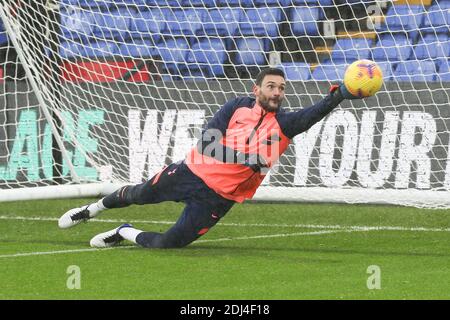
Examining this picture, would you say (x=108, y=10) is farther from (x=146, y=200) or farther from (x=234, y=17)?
(x=146, y=200)

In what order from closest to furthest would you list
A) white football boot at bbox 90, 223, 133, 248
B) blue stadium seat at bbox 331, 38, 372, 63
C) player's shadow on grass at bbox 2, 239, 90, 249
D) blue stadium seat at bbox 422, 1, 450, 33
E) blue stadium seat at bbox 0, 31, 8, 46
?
white football boot at bbox 90, 223, 133, 248 → player's shadow on grass at bbox 2, 239, 90, 249 → blue stadium seat at bbox 422, 1, 450, 33 → blue stadium seat at bbox 331, 38, 372, 63 → blue stadium seat at bbox 0, 31, 8, 46

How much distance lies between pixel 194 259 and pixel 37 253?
3.98ft

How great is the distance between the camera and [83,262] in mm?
8125

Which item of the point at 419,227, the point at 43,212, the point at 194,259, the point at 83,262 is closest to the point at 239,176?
the point at 194,259

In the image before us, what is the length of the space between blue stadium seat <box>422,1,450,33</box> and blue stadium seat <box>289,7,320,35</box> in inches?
43.2

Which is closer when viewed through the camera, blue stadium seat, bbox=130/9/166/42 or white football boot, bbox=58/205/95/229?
white football boot, bbox=58/205/95/229

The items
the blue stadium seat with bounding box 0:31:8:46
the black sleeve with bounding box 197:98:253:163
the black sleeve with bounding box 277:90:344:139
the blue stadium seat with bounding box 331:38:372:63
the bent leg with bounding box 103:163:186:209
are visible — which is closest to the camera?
the black sleeve with bounding box 277:90:344:139

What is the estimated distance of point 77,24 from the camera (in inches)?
481

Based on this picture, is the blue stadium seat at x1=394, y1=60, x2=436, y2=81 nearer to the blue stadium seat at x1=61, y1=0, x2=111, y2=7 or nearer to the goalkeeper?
the blue stadium seat at x1=61, y1=0, x2=111, y2=7

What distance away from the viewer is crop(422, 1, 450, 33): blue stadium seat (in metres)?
11.3

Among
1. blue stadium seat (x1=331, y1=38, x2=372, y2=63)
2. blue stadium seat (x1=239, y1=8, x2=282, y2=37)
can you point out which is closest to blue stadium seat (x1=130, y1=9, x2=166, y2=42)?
blue stadium seat (x1=239, y1=8, x2=282, y2=37)

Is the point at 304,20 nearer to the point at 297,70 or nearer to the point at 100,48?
the point at 297,70

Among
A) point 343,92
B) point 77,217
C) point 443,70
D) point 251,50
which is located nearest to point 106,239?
point 77,217

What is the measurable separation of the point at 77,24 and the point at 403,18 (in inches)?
130
